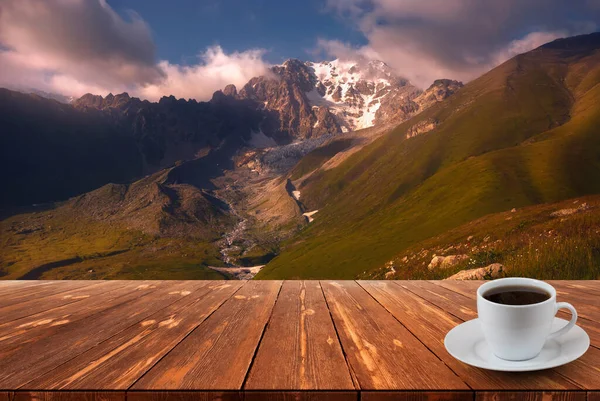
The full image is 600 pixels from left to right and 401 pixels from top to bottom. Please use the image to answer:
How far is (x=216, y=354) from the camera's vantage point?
2580mm

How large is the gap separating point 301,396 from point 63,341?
2195mm

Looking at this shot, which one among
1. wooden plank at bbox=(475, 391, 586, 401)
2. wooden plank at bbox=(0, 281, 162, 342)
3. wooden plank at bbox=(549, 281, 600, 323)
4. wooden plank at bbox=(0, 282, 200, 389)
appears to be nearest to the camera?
wooden plank at bbox=(475, 391, 586, 401)

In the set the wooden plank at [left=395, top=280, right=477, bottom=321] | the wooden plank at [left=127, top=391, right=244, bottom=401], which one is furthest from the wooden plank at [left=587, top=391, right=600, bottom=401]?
the wooden plank at [left=127, top=391, right=244, bottom=401]

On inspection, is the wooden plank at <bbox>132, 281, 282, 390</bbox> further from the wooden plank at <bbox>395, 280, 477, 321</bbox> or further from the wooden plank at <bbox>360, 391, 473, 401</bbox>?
the wooden plank at <bbox>395, 280, 477, 321</bbox>

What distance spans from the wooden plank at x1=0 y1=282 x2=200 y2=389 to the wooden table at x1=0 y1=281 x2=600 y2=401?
1cm

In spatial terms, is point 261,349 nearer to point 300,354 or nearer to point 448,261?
point 300,354

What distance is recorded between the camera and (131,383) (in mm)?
2141

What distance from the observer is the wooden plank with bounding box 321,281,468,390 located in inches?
82.7

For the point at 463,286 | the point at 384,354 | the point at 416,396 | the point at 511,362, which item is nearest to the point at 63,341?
the point at 384,354

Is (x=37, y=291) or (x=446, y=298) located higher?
(x=37, y=291)

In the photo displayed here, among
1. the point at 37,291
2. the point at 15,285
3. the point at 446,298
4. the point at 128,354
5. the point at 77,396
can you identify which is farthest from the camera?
the point at 15,285

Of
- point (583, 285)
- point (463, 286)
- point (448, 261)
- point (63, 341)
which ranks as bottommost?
point (448, 261)

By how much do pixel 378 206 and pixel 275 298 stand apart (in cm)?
18137

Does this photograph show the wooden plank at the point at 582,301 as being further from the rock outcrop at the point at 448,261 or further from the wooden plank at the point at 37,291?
the rock outcrop at the point at 448,261
